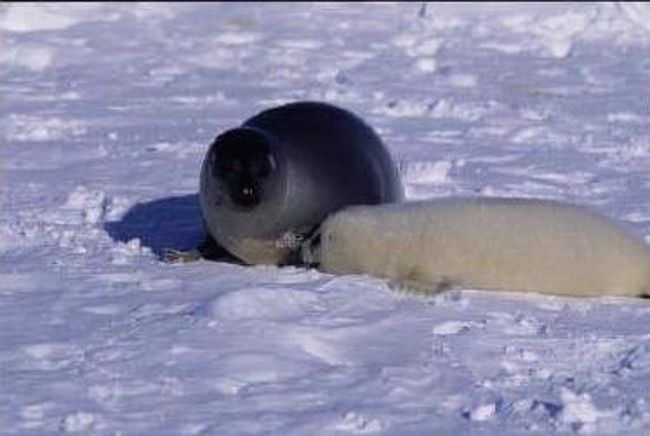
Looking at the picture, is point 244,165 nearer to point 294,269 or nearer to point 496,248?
point 294,269

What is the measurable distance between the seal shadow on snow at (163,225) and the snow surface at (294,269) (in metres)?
0.02

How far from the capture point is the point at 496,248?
429 centimetres

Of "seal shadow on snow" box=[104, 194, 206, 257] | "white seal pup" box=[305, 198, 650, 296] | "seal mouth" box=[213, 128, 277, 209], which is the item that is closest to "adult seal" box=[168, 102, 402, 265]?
"seal mouth" box=[213, 128, 277, 209]

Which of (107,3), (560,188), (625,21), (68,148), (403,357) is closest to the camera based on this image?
(403,357)

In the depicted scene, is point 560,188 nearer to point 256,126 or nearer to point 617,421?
point 256,126

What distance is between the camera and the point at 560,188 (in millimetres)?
5871

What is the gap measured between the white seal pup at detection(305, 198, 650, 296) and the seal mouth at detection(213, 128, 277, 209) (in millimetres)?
226

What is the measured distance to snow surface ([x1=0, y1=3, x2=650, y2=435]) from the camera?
3350 mm

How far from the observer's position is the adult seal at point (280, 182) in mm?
4441

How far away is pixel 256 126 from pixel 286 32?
542 centimetres

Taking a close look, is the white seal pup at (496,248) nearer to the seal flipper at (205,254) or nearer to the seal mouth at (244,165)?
the seal mouth at (244,165)

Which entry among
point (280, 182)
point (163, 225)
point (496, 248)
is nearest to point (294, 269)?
point (280, 182)

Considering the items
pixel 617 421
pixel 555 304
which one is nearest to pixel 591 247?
pixel 555 304

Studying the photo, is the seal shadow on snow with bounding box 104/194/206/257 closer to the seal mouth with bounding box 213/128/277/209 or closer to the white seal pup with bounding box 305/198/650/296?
the seal mouth with bounding box 213/128/277/209
